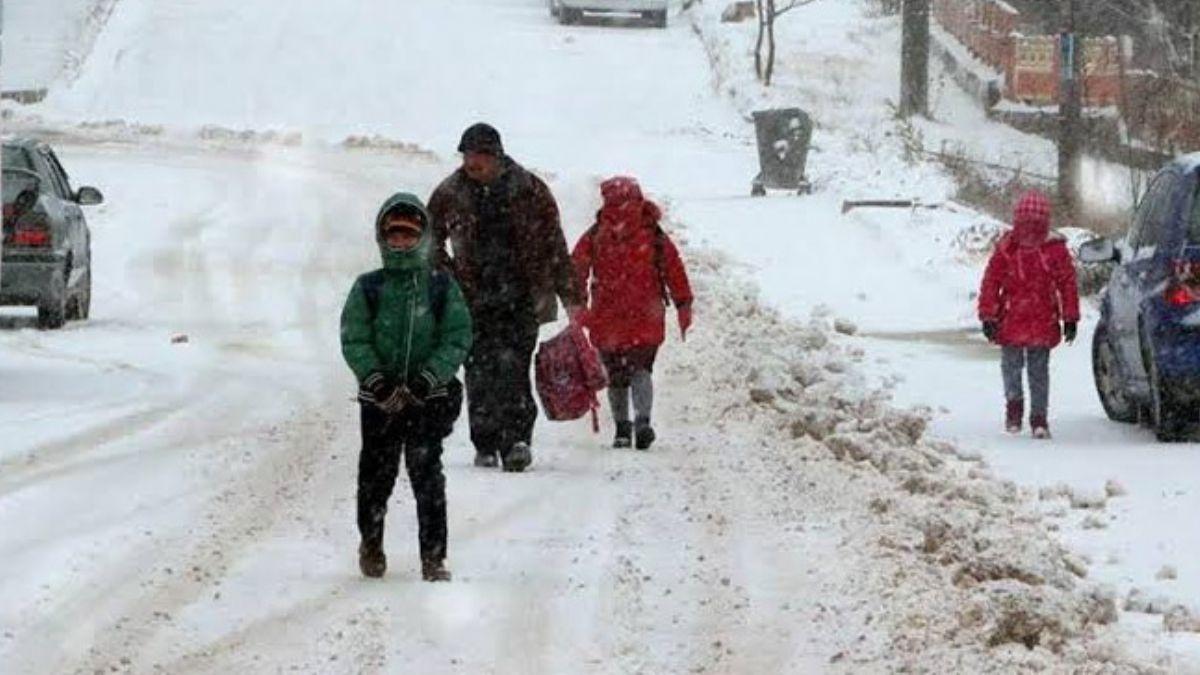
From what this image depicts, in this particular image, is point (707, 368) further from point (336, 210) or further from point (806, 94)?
point (806, 94)

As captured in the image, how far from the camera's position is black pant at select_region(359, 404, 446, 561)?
1098cm

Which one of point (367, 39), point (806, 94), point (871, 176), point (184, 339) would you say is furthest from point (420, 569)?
point (367, 39)

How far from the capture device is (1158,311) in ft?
51.2

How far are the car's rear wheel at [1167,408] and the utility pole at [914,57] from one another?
30.4 meters

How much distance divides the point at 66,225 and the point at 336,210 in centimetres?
1037

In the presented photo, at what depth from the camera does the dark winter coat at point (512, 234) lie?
14570 millimetres

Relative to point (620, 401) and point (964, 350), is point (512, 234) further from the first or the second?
point (964, 350)

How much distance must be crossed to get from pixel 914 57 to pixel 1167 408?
31.2m

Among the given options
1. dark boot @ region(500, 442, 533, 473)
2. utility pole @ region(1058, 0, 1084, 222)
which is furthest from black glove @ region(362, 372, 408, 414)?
utility pole @ region(1058, 0, 1084, 222)

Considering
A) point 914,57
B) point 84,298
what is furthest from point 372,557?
point 914,57

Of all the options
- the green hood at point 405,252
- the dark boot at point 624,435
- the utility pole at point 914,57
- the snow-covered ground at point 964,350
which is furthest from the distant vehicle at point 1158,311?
the utility pole at point 914,57

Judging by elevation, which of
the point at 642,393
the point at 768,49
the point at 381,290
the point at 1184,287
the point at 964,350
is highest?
the point at 381,290

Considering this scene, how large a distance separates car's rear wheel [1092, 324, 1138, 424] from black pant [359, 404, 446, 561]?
646 centimetres

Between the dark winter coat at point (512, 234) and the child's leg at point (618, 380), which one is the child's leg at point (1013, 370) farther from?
the dark winter coat at point (512, 234)
